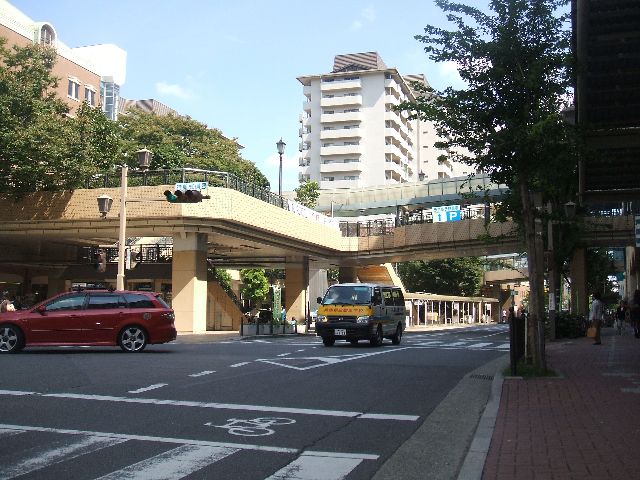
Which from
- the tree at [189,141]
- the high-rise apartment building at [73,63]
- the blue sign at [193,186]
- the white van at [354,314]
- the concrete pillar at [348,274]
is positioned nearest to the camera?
the white van at [354,314]

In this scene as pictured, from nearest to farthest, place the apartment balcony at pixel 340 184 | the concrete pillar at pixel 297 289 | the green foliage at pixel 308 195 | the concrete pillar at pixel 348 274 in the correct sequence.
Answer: the concrete pillar at pixel 297 289 < the concrete pillar at pixel 348 274 < the green foliage at pixel 308 195 < the apartment balcony at pixel 340 184

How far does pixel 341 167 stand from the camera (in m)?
108

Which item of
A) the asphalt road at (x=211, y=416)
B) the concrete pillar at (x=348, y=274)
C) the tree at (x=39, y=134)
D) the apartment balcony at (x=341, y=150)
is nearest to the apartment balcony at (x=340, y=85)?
the apartment balcony at (x=341, y=150)

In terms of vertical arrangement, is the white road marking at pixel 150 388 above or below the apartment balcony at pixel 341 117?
below

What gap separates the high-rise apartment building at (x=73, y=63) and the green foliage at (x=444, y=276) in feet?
121

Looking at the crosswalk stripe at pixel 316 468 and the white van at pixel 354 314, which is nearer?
the crosswalk stripe at pixel 316 468

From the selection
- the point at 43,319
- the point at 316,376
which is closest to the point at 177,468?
the point at 316,376

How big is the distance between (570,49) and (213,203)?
21.7 m

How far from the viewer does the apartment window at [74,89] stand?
58.7m

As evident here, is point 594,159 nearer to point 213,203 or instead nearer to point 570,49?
point 570,49

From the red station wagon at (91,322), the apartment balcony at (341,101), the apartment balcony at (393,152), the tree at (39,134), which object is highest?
the apartment balcony at (341,101)

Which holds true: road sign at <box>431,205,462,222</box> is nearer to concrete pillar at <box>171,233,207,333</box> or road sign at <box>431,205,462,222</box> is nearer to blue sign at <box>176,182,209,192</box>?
concrete pillar at <box>171,233,207,333</box>

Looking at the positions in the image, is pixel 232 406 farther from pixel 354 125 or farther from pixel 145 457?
pixel 354 125

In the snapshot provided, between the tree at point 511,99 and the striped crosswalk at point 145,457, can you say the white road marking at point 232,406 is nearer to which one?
the striped crosswalk at point 145,457
